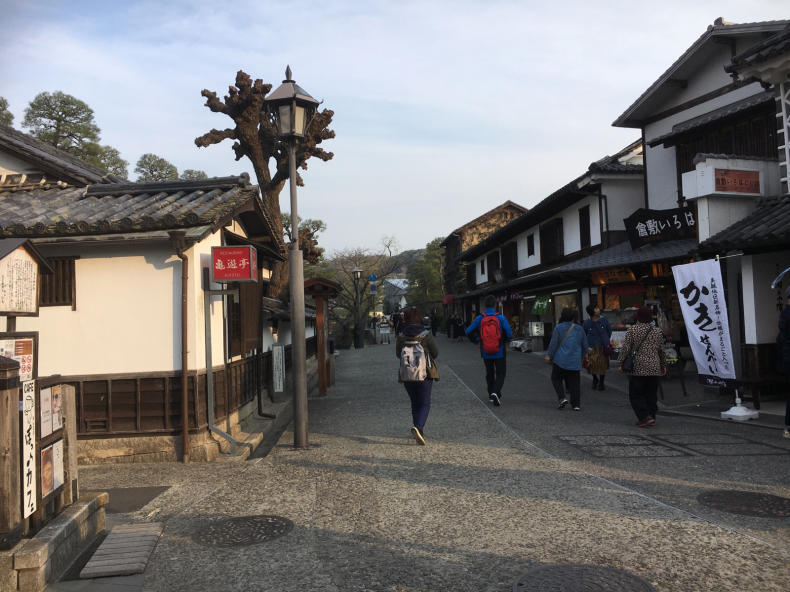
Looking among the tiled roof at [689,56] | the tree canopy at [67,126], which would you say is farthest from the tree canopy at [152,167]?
the tiled roof at [689,56]

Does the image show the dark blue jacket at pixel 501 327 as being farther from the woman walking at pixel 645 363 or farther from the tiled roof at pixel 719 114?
the tiled roof at pixel 719 114

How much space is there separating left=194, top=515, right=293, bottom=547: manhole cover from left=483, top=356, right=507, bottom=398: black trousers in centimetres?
622

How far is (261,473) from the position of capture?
6.75 metres

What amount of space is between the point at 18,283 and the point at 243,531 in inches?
110

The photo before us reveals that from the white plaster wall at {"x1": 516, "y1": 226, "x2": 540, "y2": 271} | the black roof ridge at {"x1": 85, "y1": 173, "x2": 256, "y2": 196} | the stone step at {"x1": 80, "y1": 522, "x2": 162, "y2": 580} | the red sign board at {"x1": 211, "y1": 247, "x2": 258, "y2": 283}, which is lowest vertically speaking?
the stone step at {"x1": 80, "y1": 522, "x2": 162, "y2": 580}

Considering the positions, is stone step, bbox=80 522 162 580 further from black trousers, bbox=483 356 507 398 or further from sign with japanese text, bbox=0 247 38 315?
black trousers, bbox=483 356 507 398

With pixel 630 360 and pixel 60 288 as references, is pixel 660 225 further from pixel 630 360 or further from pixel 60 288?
pixel 60 288

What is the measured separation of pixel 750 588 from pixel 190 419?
6375mm

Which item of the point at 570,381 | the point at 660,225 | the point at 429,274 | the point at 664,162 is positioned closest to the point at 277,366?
the point at 570,381

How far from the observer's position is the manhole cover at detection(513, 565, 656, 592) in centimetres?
360

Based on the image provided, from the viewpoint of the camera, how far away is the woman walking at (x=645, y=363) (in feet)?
28.0

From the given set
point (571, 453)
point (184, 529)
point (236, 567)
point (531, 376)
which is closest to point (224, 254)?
point (184, 529)

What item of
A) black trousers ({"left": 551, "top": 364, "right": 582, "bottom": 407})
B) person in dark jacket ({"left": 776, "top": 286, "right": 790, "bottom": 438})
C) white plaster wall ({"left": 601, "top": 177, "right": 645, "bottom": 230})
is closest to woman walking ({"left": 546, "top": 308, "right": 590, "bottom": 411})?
black trousers ({"left": 551, "top": 364, "right": 582, "bottom": 407})

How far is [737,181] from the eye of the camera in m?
10.5
